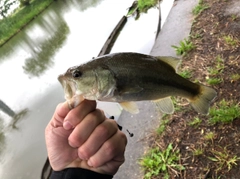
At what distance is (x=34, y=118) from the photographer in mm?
9836

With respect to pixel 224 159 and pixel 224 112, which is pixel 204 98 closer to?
pixel 224 159

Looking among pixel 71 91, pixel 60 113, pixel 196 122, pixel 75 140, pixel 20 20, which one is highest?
pixel 71 91

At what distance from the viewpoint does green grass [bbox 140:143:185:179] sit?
3.79m

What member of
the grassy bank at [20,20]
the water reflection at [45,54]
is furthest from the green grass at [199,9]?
the grassy bank at [20,20]

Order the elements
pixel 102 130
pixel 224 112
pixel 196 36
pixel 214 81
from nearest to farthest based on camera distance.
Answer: pixel 102 130
pixel 224 112
pixel 214 81
pixel 196 36

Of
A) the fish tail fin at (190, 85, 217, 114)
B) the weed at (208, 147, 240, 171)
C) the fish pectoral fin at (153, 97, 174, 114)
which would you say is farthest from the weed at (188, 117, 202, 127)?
the fish pectoral fin at (153, 97, 174, 114)

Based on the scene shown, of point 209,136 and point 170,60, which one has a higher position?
point 170,60

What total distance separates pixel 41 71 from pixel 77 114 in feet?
41.0

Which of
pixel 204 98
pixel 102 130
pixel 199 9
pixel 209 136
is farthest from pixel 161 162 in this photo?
pixel 199 9

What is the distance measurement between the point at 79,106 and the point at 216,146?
2.58 meters

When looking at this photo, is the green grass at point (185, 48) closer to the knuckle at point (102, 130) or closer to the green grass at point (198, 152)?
the green grass at point (198, 152)

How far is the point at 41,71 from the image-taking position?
13.6 meters

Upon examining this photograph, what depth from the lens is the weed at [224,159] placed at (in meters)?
3.34

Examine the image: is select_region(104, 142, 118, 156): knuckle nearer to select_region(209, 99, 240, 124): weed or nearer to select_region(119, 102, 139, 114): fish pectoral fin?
select_region(119, 102, 139, 114): fish pectoral fin
